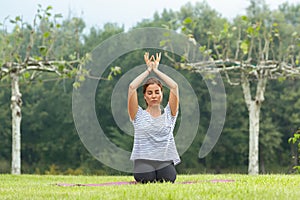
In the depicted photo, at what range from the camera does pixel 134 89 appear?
637cm

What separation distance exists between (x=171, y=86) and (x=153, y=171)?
1.17 metres

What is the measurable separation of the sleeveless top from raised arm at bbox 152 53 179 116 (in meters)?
0.13

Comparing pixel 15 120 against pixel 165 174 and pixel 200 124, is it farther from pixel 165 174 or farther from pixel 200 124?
pixel 200 124

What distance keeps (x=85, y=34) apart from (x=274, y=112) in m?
15.2

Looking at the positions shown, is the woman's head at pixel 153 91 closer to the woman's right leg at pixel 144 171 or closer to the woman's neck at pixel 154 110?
the woman's neck at pixel 154 110

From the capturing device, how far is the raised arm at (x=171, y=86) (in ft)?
20.9

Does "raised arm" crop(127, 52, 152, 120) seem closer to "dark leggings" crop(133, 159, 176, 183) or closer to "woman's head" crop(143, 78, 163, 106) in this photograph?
"woman's head" crop(143, 78, 163, 106)

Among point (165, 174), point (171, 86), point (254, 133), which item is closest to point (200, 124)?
point (254, 133)

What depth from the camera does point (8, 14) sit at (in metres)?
13.8

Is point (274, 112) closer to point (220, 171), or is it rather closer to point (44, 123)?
point (220, 171)

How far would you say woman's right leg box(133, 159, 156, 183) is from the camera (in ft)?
21.8

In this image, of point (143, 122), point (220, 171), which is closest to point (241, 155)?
point (220, 171)

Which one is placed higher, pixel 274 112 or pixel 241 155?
pixel 274 112

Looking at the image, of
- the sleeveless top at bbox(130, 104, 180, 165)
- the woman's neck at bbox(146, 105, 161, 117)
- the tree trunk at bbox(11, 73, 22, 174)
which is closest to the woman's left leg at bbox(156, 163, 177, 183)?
the sleeveless top at bbox(130, 104, 180, 165)
